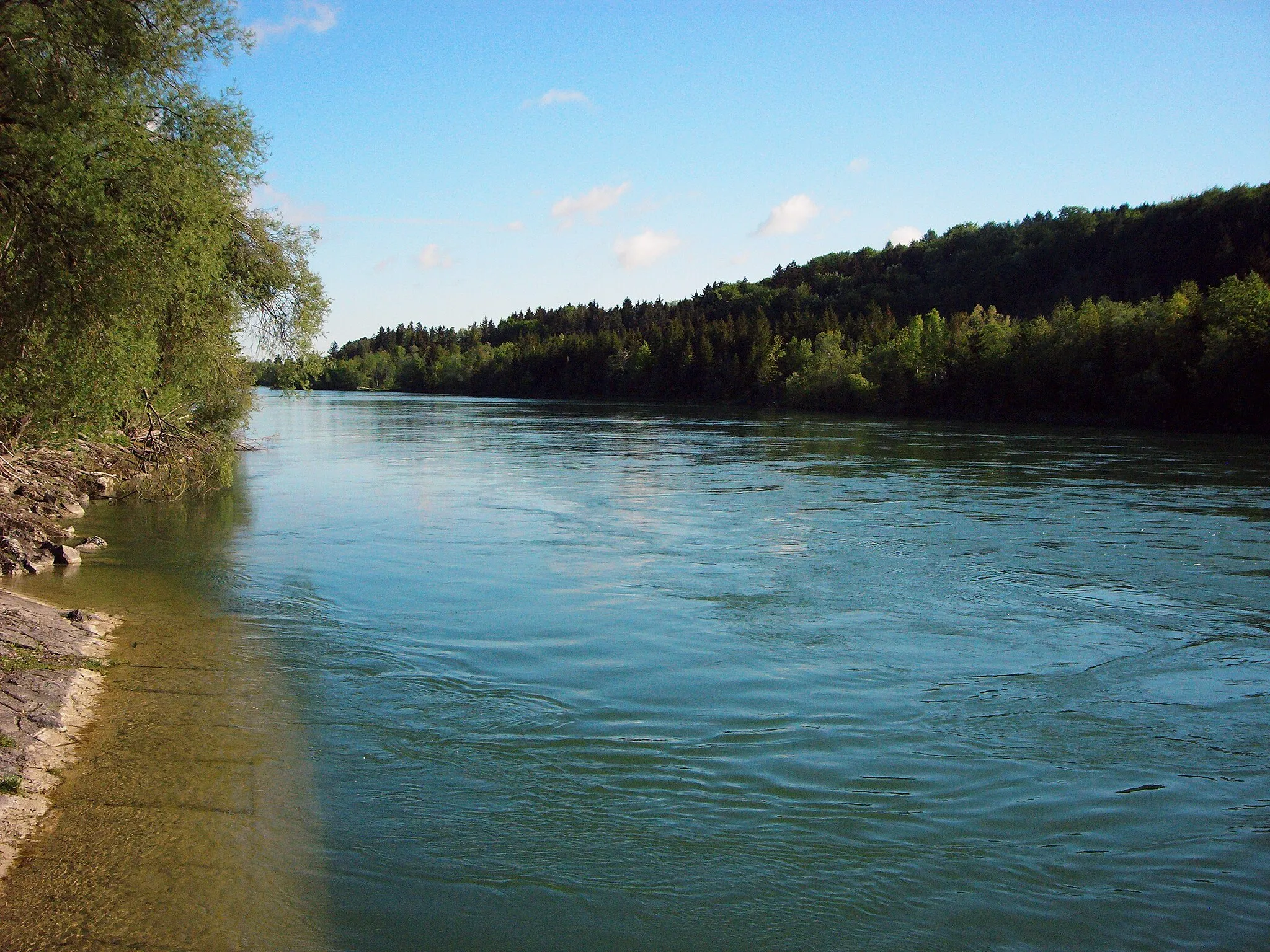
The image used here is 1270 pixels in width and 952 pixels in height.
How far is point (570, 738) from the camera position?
963 centimetres

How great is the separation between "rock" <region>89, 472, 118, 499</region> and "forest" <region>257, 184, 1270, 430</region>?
530cm

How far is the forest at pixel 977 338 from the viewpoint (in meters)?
63.5

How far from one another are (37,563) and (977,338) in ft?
259

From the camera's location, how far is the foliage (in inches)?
451

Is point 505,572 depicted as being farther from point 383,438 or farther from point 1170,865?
point 383,438

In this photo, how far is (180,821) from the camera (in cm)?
766

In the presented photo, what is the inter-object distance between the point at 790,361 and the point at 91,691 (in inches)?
4044

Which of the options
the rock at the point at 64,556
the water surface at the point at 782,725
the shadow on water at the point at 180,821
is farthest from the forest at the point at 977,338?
the shadow on water at the point at 180,821

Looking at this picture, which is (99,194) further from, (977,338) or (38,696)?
(977,338)

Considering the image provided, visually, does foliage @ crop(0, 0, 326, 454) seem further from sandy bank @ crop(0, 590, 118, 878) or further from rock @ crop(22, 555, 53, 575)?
sandy bank @ crop(0, 590, 118, 878)

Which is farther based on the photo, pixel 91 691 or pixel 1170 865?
pixel 91 691

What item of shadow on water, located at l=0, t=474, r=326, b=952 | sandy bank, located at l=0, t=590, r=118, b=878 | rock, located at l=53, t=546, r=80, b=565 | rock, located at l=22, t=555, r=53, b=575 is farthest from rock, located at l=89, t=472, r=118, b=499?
shadow on water, located at l=0, t=474, r=326, b=952

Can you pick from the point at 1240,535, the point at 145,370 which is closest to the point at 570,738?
the point at 145,370

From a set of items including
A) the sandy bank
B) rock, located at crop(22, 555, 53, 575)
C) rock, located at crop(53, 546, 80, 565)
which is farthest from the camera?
rock, located at crop(53, 546, 80, 565)
